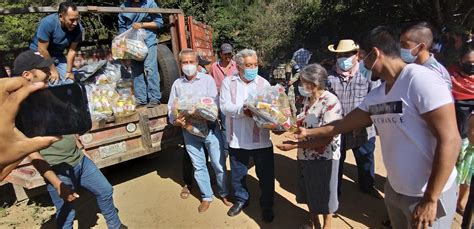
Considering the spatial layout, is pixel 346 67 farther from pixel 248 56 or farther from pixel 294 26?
pixel 294 26

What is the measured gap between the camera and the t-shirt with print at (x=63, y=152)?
2.80 metres

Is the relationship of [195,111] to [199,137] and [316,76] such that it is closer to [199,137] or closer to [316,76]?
[199,137]

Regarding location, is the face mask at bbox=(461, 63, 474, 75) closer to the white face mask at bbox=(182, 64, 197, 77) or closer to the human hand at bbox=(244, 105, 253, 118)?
the human hand at bbox=(244, 105, 253, 118)

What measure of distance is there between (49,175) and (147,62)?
78.0 inches

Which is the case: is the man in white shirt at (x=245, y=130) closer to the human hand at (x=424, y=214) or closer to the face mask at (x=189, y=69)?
the face mask at (x=189, y=69)

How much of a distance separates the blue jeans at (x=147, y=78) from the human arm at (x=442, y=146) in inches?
129

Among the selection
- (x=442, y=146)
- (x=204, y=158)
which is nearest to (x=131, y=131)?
(x=204, y=158)

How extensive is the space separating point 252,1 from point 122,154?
15518mm

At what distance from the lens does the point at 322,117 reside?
9.31 ft

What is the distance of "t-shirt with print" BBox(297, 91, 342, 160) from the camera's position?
9.25 feet

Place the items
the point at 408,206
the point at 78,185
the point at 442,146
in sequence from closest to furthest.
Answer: the point at 442,146
the point at 408,206
the point at 78,185

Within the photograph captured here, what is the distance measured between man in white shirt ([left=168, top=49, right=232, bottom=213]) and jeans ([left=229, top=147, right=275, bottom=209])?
1.03 ft

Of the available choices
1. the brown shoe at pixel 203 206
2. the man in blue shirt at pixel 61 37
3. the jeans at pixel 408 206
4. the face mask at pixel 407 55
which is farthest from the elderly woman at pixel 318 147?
the man in blue shirt at pixel 61 37

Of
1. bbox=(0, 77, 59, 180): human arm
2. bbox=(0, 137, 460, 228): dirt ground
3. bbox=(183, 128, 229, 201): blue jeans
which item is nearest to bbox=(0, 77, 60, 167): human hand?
bbox=(0, 77, 59, 180): human arm
